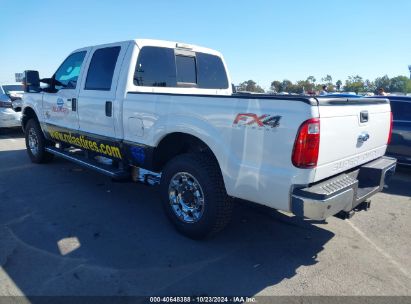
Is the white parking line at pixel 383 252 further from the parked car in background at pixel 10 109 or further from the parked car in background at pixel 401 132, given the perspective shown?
the parked car in background at pixel 10 109

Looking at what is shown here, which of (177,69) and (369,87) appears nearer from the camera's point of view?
(177,69)

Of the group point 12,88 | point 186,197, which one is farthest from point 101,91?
point 12,88

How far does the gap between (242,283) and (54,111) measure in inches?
175

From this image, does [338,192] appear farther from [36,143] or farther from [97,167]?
[36,143]

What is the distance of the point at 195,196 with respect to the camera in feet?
11.8

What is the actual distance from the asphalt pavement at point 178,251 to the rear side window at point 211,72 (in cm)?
192

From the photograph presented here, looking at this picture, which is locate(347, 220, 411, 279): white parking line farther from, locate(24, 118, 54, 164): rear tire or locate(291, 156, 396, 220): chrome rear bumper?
locate(24, 118, 54, 164): rear tire

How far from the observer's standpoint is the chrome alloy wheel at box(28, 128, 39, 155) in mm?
6711

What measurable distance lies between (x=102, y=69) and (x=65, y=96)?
107cm

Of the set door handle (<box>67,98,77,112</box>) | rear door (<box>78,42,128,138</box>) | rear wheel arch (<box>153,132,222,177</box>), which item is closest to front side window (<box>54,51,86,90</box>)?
door handle (<box>67,98,77,112</box>)

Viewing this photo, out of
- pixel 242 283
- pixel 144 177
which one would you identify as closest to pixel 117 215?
pixel 144 177

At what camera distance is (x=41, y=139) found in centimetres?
648

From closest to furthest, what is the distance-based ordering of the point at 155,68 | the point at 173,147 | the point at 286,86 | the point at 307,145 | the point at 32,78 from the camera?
the point at 307,145 → the point at 173,147 → the point at 155,68 → the point at 32,78 → the point at 286,86

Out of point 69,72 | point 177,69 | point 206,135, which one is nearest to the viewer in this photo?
point 206,135
